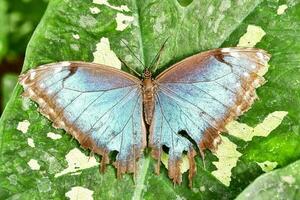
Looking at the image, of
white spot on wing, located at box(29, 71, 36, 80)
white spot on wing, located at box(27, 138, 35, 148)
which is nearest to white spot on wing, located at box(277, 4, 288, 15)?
white spot on wing, located at box(29, 71, 36, 80)

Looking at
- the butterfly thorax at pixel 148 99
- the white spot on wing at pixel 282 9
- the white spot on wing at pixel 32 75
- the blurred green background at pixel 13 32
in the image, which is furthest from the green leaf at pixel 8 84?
the white spot on wing at pixel 282 9

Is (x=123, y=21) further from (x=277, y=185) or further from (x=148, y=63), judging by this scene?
(x=277, y=185)

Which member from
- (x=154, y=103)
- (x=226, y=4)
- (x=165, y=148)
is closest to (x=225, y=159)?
(x=165, y=148)

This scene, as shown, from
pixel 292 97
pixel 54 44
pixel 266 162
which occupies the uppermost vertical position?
pixel 54 44

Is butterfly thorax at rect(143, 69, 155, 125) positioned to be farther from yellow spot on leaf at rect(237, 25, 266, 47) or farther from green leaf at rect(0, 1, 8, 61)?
green leaf at rect(0, 1, 8, 61)

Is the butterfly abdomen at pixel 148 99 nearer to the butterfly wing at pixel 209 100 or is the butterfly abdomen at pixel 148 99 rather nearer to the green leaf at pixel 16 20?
the butterfly wing at pixel 209 100

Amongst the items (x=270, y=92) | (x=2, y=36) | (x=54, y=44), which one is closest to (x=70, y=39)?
(x=54, y=44)

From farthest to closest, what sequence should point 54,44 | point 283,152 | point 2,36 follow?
point 2,36
point 54,44
point 283,152

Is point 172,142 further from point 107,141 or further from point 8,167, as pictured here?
point 8,167
